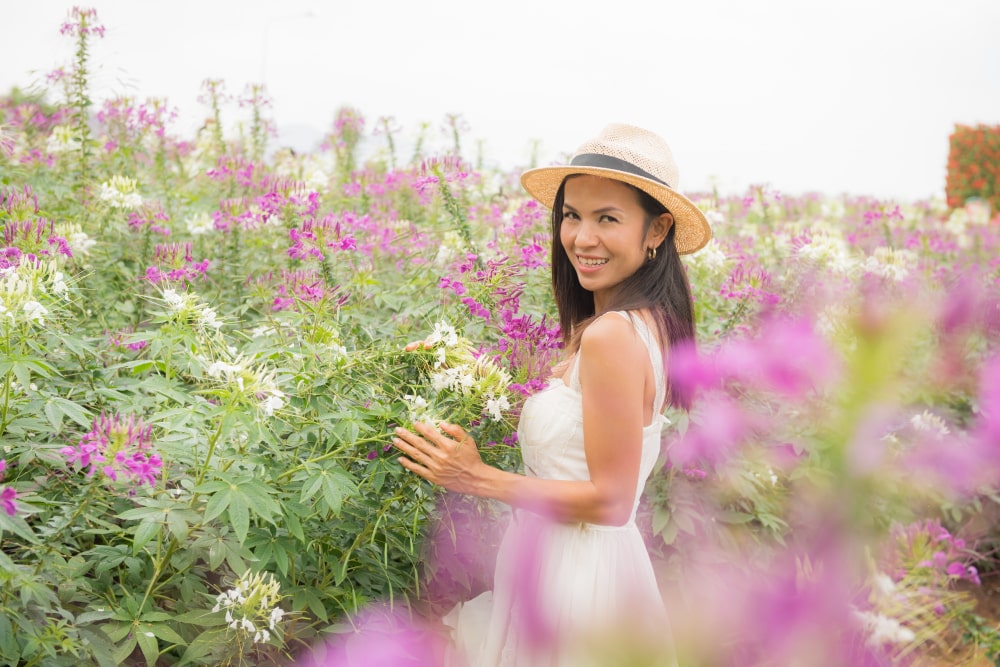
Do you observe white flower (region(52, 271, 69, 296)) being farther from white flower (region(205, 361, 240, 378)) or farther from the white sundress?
the white sundress

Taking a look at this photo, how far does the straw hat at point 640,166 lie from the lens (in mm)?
1833

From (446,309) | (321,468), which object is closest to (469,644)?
(321,468)

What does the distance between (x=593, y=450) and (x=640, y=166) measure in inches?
25.8

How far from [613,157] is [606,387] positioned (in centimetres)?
56

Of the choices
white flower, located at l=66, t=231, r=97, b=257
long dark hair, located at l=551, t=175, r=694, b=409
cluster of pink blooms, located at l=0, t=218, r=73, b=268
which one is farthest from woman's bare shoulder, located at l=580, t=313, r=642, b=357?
white flower, located at l=66, t=231, r=97, b=257

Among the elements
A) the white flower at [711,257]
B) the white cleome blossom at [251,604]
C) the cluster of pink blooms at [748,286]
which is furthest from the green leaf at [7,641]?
the white flower at [711,257]

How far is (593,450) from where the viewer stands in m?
1.67

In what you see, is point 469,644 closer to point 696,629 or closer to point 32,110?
point 696,629

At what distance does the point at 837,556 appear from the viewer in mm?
314

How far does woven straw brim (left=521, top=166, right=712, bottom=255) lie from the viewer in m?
1.82

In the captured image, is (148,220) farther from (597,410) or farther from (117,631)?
(597,410)

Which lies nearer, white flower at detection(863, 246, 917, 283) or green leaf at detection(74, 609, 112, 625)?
green leaf at detection(74, 609, 112, 625)

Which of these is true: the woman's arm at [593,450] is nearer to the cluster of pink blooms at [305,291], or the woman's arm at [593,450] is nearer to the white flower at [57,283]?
the cluster of pink blooms at [305,291]

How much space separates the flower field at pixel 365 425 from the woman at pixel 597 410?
0.31ft
